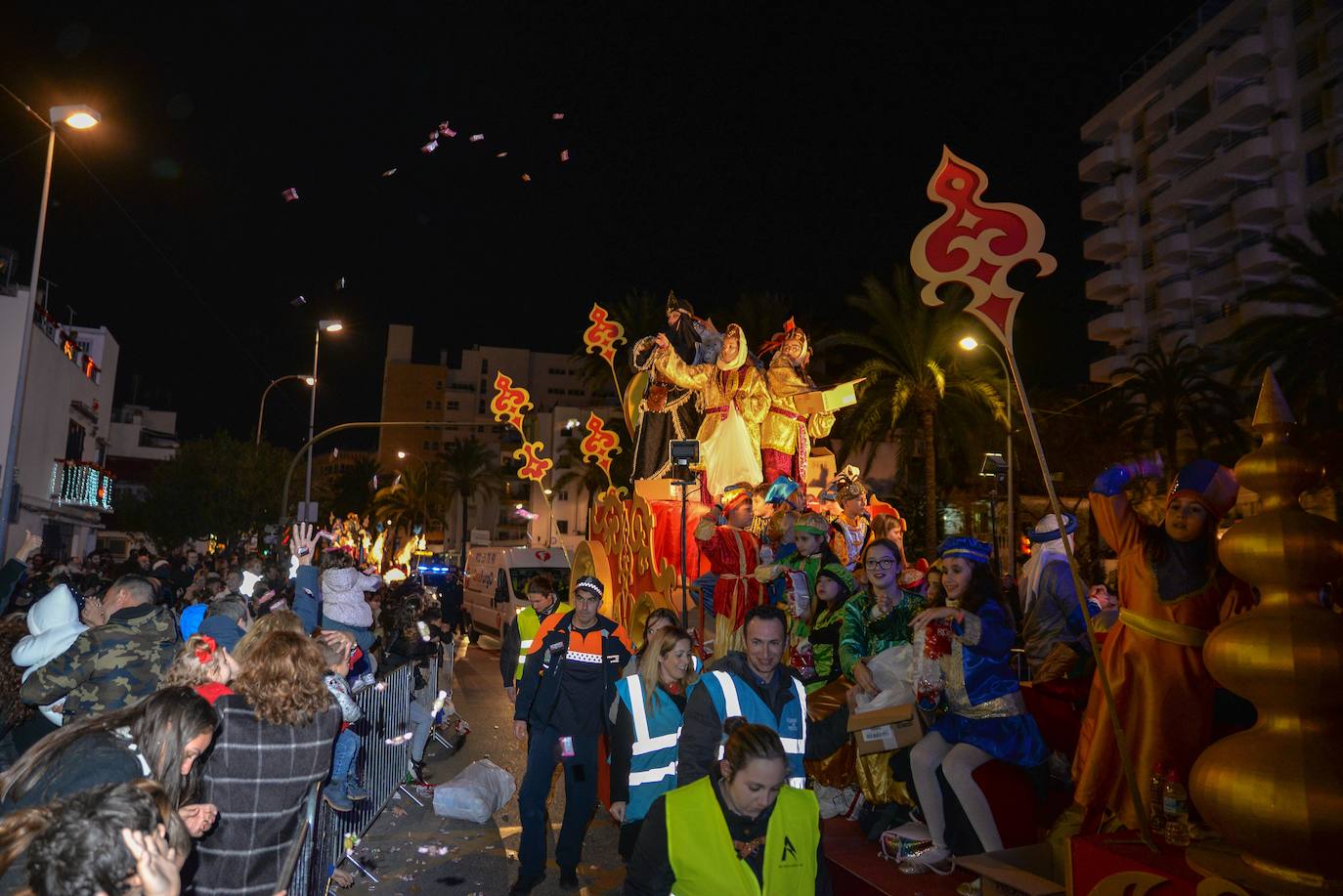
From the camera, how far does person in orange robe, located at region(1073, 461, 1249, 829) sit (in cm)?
399

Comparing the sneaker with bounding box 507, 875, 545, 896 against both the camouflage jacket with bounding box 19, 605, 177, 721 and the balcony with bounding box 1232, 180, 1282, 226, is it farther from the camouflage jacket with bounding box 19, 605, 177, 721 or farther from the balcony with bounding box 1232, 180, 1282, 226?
the balcony with bounding box 1232, 180, 1282, 226

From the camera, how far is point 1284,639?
95.0 inches

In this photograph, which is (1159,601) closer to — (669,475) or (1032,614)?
(1032,614)

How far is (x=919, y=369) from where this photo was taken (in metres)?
23.2

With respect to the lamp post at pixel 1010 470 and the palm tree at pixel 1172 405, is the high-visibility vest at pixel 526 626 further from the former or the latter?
the palm tree at pixel 1172 405

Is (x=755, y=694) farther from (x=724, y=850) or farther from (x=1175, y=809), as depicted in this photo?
(x=1175, y=809)

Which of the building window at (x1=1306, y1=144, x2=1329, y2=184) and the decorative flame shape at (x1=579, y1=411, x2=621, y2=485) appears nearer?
the decorative flame shape at (x1=579, y1=411, x2=621, y2=485)

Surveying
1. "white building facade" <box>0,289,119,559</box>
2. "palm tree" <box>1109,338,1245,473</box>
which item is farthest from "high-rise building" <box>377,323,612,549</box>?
"palm tree" <box>1109,338,1245,473</box>

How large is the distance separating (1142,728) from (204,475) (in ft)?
183

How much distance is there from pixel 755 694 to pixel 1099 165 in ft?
178

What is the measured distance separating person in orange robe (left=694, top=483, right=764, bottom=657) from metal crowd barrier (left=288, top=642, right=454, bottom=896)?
3.26 meters

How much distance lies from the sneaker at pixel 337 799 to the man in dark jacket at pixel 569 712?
4.05ft

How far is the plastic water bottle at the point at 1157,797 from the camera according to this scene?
12.8 feet

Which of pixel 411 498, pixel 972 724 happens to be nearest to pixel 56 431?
pixel 411 498
